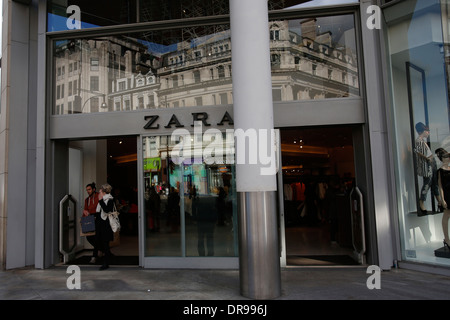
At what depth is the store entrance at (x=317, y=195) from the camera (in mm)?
7910

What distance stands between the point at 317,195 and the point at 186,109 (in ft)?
24.7

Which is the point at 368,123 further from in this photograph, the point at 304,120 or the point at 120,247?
the point at 120,247

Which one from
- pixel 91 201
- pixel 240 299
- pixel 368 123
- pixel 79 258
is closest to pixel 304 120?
pixel 368 123

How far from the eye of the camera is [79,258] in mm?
7941

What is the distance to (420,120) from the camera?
267 inches

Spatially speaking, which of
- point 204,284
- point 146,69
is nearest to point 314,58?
point 146,69

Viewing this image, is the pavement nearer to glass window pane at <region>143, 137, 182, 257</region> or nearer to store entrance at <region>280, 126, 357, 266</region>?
glass window pane at <region>143, 137, 182, 257</region>

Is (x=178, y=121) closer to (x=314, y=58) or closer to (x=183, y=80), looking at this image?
(x=183, y=80)

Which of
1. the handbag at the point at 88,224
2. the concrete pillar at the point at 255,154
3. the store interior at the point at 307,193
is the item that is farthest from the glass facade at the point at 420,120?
the handbag at the point at 88,224

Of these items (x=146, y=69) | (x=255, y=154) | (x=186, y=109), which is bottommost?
(x=255, y=154)

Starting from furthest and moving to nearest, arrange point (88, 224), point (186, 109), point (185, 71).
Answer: point (185, 71) → point (88, 224) → point (186, 109)

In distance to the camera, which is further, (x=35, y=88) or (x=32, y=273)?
(x=35, y=88)

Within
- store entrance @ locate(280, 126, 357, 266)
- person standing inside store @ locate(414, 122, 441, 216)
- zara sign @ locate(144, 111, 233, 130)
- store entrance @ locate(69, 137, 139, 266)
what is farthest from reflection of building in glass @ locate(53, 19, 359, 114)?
person standing inside store @ locate(414, 122, 441, 216)
